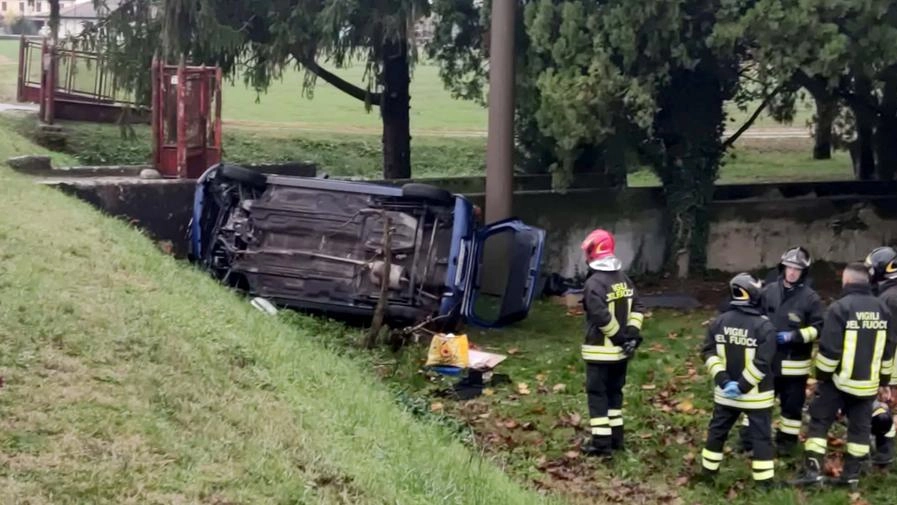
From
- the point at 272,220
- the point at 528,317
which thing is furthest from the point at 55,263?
the point at 528,317

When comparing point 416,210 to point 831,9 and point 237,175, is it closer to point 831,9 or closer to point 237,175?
point 237,175

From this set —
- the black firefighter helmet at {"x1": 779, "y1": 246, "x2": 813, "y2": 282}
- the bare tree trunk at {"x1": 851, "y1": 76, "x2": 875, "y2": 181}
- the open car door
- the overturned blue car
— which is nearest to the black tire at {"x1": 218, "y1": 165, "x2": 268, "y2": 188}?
the overturned blue car

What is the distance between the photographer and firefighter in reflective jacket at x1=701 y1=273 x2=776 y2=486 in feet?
24.2

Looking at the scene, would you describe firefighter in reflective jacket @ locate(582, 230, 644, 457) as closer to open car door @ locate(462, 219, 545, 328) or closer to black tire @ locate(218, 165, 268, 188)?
open car door @ locate(462, 219, 545, 328)

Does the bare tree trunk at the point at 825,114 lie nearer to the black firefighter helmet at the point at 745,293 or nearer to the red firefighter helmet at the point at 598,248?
the red firefighter helmet at the point at 598,248

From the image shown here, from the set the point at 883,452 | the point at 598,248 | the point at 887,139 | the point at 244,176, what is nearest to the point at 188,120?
the point at 244,176

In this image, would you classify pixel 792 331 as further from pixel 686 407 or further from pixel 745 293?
pixel 686 407

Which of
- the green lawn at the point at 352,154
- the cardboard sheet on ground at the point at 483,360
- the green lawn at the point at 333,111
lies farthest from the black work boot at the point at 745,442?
the green lawn at the point at 333,111

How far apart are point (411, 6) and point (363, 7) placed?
74 centimetres

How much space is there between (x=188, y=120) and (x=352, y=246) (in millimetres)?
3886

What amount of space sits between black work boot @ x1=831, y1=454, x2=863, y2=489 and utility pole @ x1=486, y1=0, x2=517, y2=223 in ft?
21.9

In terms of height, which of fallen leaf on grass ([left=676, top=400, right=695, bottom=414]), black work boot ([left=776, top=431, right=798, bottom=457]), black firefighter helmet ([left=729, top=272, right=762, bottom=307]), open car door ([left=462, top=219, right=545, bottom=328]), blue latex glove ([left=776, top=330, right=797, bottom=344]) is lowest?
fallen leaf on grass ([left=676, top=400, right=695, bottom=414])

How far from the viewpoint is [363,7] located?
1611 centimetres

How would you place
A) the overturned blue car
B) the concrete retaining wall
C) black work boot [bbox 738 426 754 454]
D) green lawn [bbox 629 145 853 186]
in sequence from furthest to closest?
green lawn [bbox 629 145 853 186]
the concrete retaining wall
the overturned blue car
black work boot [bbox 738 426 754 454]
